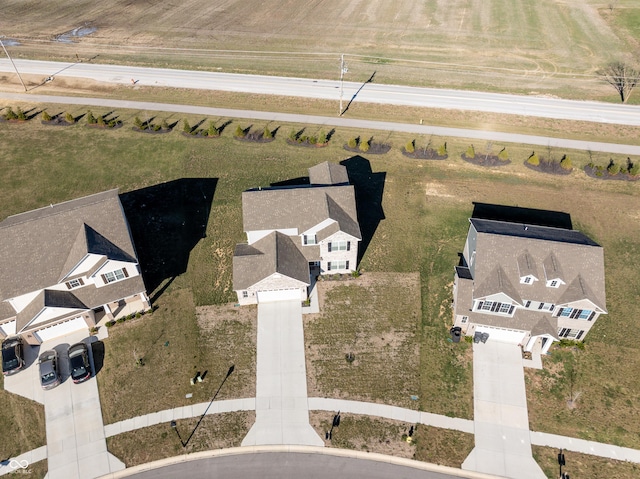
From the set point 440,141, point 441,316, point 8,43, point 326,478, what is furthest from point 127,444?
point 8,43

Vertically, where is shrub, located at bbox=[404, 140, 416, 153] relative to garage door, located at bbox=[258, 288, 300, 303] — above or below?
above

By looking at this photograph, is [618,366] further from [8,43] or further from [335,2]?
[8,43]

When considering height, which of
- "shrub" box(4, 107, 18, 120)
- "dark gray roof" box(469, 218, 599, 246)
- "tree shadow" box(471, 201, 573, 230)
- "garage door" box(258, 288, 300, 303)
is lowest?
"garage door" box(258, 288, 300, 303)

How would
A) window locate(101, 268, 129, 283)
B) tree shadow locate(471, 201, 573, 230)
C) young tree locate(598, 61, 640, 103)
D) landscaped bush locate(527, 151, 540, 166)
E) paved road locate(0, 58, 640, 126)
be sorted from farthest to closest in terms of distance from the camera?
young tree locate(598, 61, 640, 103)
paved road locate(0, 58, 640, 126)
landscaped bush locate(527, 151, 540, 166)
tree shadow locate(471, 201, 573, 230)
window locate(101, 268, 129, 283)

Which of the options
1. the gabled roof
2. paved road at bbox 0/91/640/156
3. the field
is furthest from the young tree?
the gabled roof

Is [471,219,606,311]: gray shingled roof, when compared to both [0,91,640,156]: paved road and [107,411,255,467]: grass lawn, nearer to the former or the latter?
[107,411,255,467]: grass lawn

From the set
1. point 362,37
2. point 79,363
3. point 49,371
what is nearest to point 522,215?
point 79,363
